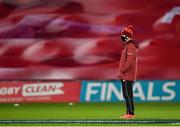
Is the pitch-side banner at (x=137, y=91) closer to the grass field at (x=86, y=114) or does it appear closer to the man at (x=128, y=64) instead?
the grass field at (x=86, y=114)

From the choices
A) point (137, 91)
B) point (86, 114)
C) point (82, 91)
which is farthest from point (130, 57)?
point (82, 91)

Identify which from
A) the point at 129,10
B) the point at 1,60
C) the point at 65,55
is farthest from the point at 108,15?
the point at 1,60

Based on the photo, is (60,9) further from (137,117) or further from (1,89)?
(137,117)

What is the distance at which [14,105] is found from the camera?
13.8 m

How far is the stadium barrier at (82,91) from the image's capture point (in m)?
13.9

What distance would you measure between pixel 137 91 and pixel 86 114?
9.42 ft

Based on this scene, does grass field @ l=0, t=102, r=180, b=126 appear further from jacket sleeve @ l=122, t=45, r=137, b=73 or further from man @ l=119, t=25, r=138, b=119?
jacket sleeve @ l=122, t=45, r=137, b=73

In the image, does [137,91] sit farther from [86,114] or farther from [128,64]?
[128,64]

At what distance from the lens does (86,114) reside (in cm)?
1132

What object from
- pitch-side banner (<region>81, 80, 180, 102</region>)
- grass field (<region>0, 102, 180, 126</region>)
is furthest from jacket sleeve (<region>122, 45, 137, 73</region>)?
pitch-side banner (<region>81, 80, 180, 102</region>)

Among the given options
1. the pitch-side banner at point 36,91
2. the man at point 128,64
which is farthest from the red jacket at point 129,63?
the pitch-side banner at point 36,91

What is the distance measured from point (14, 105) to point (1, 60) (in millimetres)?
1595

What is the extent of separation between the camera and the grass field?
9.51 m

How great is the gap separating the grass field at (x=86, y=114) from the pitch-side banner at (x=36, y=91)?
0.27 meters
